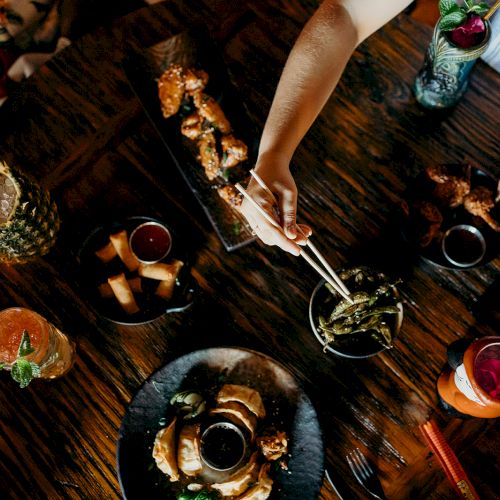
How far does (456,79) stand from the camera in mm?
1972

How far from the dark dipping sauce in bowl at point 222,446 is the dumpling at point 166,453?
4.7 inches

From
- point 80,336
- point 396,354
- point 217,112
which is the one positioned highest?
point 217,112

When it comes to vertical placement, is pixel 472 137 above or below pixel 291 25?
below

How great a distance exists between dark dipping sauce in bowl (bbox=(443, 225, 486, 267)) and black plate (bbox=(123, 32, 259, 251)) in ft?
2.66

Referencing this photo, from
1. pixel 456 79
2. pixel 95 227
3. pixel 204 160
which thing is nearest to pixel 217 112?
pixel 204 160

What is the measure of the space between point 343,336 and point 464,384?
0.42 m

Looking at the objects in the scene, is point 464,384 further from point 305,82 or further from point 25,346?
point 25,346

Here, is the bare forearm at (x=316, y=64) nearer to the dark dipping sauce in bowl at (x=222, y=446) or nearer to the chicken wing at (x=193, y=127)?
the chicken wing at (x=193, y=127)

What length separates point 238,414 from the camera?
68.2 inches

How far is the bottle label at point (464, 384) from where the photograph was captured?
5.19 ft

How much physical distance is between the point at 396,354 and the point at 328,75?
3.72 feet

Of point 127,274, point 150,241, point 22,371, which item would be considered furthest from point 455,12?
point 22,371

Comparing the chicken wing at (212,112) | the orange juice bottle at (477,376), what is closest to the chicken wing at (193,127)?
the chicken wing at (212,112)

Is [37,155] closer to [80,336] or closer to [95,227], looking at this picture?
[95,227]
